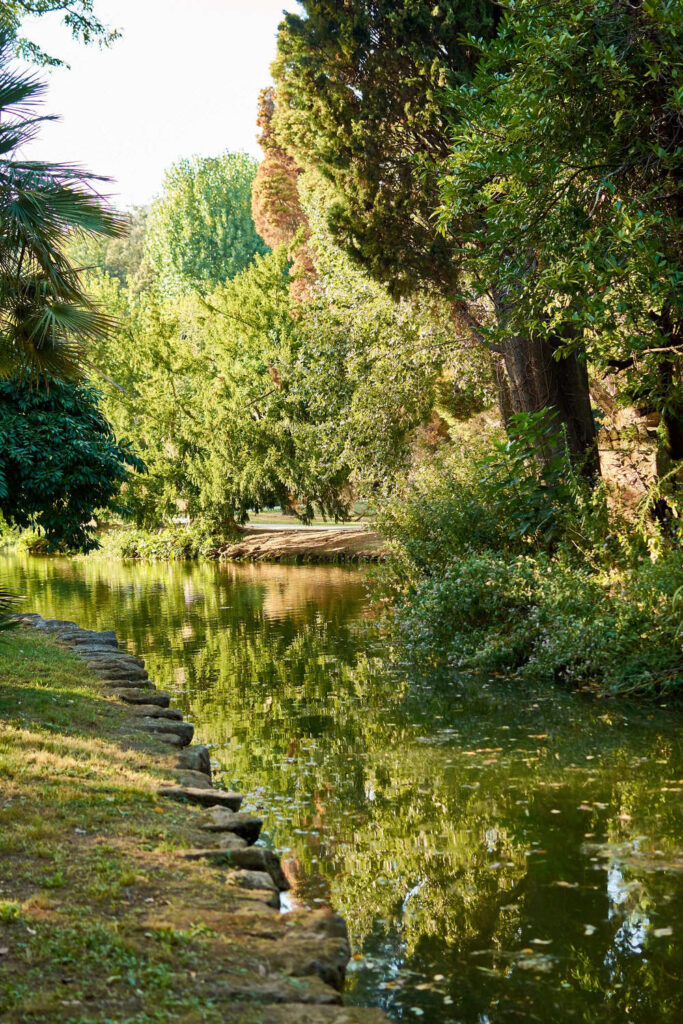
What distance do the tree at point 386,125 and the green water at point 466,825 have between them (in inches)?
237

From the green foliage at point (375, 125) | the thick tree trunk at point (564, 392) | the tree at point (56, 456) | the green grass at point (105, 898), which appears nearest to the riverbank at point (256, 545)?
the green foliage at point (375, 125)

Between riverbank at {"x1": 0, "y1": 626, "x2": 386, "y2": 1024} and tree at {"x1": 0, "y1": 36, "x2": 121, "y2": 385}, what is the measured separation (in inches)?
122

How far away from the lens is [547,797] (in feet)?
23.7

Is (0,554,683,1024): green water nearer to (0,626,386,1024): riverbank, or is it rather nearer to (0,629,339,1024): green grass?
(0,626,386,1024): riverbank

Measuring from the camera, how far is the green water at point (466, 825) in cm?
465

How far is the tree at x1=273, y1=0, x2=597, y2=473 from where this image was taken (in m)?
14.9

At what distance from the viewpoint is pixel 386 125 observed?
52.9 feet

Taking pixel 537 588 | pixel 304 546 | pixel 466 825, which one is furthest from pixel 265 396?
pixel 466 825

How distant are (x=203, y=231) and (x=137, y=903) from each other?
4511 cm

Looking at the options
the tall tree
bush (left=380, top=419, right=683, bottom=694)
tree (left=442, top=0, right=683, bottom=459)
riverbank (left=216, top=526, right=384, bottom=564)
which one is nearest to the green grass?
bush (left=380, top=419, right=683, bottom=694)

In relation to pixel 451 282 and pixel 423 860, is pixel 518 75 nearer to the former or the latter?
pixel 423 860

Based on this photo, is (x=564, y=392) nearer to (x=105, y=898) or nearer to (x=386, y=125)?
(x=386, y=125)

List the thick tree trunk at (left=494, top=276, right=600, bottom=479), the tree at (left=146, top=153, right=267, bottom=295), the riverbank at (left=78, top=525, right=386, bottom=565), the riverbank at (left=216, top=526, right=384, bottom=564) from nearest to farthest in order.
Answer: the thick tree trunk at (left=494, top=276, right=600, bottom=479) < the riverbank at (left=216, top=526, right=384, bottom=564) < the riverbank at (left=78, top=525, right=386, bottom=565) < the tree at (left=146, top=153, right=267, bottom=295)

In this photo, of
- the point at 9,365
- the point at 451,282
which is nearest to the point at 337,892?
the point at 9,365
